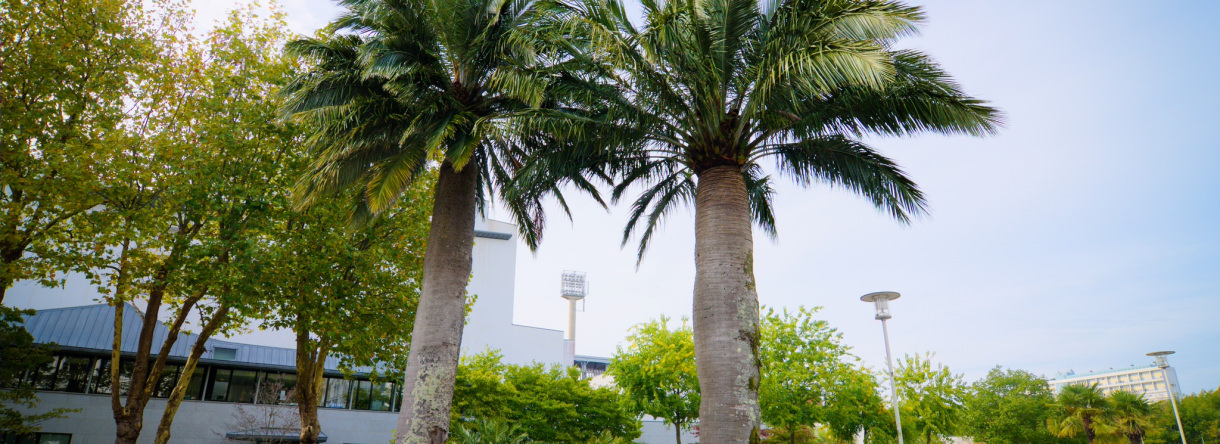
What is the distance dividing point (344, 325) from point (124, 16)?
9.19 meters

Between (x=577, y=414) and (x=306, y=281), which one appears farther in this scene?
(x=577, y=414)

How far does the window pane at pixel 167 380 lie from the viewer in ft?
91.9

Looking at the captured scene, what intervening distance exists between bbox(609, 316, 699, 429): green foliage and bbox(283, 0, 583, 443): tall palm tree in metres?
18.5

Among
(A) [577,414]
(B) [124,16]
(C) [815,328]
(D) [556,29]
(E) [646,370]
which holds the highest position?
(B) [124,16]

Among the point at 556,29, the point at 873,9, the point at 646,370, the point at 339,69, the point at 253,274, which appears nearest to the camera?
the point at 873,9

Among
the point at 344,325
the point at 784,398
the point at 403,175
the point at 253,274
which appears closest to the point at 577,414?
the point at 784,398

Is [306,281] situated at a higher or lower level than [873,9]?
lower

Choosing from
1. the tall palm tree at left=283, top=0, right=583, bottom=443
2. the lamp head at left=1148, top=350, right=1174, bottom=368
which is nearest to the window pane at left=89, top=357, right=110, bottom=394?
the tall palm tree at left=283, top=0, right=583, bottom=443

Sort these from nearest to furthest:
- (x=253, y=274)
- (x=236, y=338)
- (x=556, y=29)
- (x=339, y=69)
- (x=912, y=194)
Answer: (x=556, y=29) → (x=912, y=194) → (x=339, y=69) → (x=253, y=274) → (x=236, y=338)

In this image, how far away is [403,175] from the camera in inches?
460

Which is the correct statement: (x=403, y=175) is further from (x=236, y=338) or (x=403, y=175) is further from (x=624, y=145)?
(x=236, y=338)

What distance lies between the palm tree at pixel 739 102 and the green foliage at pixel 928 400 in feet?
67.5

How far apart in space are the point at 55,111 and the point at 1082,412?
44747 millimetres

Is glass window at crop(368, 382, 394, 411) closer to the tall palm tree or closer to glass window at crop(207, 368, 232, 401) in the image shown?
glass window at crop(207, 368, 232, 401)
